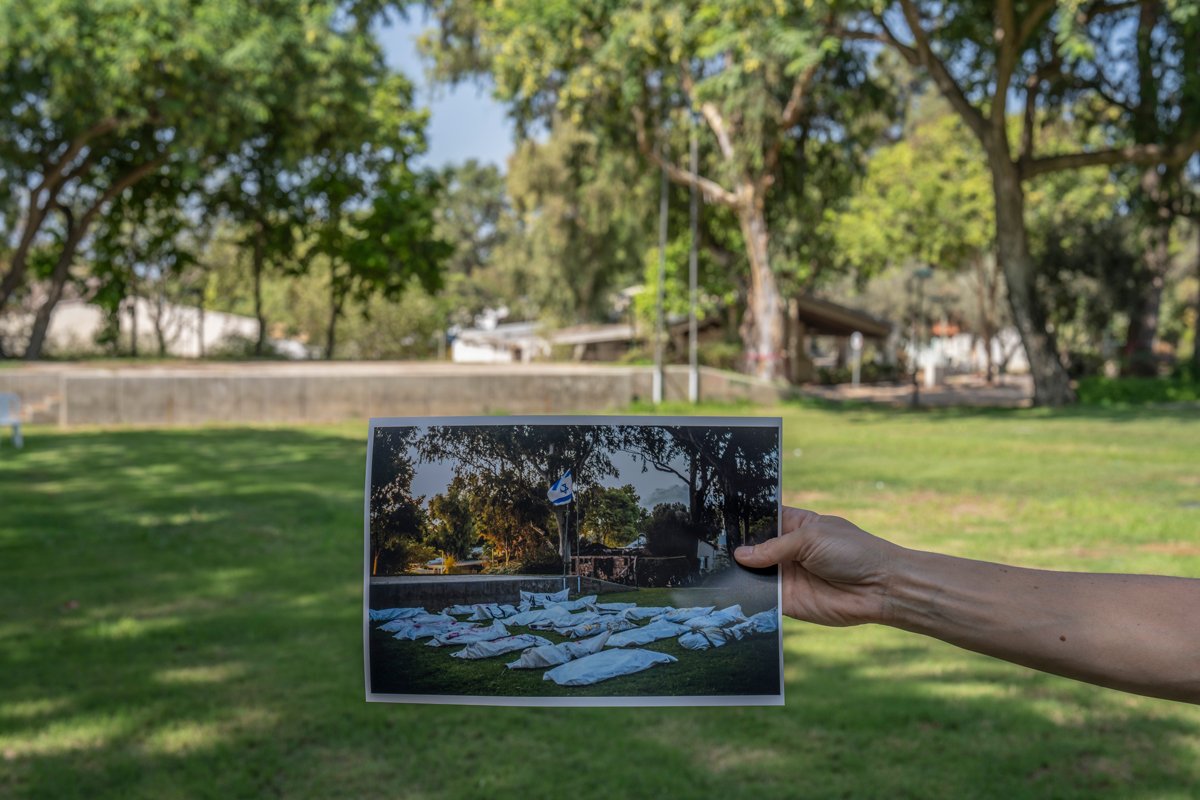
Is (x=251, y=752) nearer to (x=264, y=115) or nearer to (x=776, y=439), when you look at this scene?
(x=776, y=439)

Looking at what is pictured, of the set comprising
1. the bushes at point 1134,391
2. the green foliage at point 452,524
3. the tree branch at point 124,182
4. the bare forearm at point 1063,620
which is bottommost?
the bare forearm at point 1063,620

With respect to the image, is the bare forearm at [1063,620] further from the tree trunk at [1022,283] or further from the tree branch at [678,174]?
the tree branch at [678,174]

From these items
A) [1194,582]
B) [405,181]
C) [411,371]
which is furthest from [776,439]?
[405,181]

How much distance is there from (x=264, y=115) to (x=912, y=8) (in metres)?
12.9

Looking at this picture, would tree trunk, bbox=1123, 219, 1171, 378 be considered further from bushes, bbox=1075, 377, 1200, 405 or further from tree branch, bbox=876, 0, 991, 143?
tree branch, bbox=876, 0, 991, 143

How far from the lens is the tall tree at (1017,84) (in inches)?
832

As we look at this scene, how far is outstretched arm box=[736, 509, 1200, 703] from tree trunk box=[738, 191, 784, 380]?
27366mm

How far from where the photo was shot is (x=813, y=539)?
1.74 meters

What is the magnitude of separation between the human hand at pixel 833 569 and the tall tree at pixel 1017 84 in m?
19.9

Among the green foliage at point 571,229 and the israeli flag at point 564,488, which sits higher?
the green foliage at point 571,229

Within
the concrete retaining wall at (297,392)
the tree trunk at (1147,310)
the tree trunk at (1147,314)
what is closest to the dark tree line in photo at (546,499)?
the concrete retaining wall at (297,392)

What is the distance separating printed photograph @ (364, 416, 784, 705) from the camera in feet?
5.44

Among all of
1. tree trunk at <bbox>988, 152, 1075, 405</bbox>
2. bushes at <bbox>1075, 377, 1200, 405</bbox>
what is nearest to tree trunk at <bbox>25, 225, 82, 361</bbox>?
tree trunk at <bbox>988, 152, 1075, 405</bbox>

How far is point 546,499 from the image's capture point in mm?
1683
